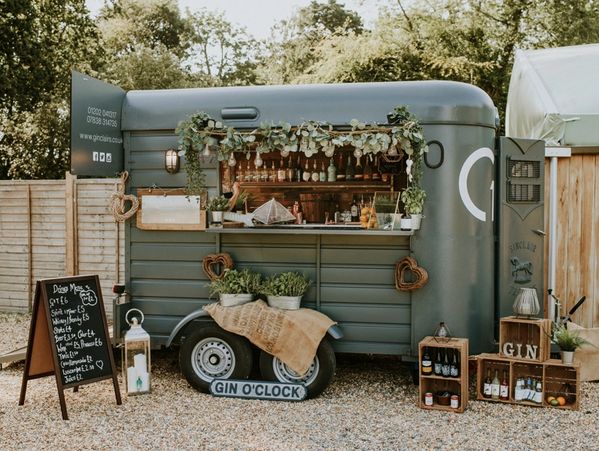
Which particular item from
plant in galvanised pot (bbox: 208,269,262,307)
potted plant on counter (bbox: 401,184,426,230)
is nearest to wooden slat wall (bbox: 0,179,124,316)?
plant in galvanised pot (bbox: 208,269,262,307)

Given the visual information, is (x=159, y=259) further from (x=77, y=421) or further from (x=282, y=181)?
(x=282, y=181)

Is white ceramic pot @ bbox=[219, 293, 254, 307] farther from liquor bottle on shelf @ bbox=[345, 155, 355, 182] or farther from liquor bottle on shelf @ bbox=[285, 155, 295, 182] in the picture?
liquor bottle on shelf @ bbox=[285, 155, 295, 182]

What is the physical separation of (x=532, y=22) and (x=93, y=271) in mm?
12574

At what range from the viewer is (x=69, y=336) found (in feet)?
17.1

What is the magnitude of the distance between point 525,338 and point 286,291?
2.08m

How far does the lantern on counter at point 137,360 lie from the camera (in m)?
5.53

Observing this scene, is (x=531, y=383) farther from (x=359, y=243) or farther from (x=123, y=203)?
(x=123, y=203)

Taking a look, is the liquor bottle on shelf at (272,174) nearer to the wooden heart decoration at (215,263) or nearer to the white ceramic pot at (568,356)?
the wooden heart decoration at (215,263)

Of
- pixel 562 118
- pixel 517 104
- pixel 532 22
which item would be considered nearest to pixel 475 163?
pixel 562 118

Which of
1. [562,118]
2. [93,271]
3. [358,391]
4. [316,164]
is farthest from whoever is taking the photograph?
[93,271]

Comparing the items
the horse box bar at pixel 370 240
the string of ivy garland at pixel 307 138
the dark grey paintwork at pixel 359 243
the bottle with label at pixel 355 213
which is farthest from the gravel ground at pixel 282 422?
the bottle with label at pixel 355 213

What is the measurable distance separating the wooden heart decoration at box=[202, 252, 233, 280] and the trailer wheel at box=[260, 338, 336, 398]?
2.70ft

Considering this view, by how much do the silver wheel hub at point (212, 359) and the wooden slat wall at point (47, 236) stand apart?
149 inches

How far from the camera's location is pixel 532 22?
641 inches
